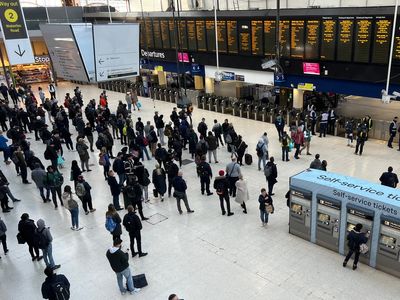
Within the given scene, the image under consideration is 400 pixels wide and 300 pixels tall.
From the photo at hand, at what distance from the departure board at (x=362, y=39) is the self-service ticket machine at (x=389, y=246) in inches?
357

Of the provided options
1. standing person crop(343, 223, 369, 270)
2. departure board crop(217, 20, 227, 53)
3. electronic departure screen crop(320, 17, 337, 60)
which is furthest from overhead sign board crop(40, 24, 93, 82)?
departure board crop(217, 20, 227, 53)

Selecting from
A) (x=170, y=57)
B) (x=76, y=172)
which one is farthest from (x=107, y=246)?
(x=170, y=57)

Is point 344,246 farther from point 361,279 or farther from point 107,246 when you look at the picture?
point 107,246

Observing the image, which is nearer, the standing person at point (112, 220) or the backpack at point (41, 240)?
the backpack at point (41, 240)

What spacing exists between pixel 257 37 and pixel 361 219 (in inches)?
486

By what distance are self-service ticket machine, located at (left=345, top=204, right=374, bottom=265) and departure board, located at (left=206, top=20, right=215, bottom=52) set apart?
47.6 feet

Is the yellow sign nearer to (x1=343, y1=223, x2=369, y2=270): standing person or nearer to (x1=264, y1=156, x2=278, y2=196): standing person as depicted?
(x1=264, y1=156, x2=278, y2=196): standing person

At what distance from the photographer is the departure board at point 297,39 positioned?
1595 centimetres

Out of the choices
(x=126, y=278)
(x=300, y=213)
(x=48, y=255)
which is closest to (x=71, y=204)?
(x=48, y=255)

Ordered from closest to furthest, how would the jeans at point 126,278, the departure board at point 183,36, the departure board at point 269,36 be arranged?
the jeans at point 126,278, the departure board at point 269,36, the departure board at point 183,36

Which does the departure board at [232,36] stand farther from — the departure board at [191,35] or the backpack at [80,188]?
the backpack at [80,188]

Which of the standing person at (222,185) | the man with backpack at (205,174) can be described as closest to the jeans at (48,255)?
the standing person at (222,185)

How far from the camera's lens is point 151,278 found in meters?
7.79

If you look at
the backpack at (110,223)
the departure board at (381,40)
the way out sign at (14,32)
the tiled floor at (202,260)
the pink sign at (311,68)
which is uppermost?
the way out sign at (14,32)
